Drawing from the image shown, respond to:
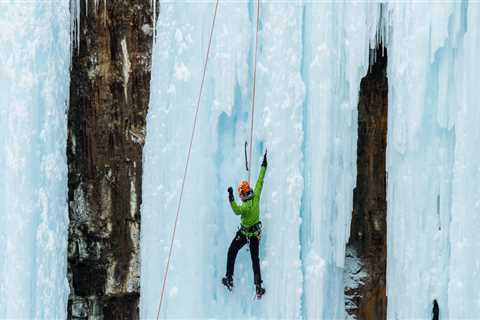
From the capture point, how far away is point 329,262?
6.46m

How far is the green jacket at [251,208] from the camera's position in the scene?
6.00m

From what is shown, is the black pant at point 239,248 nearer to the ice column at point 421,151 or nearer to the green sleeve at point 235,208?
the green sleeve at point 235,208

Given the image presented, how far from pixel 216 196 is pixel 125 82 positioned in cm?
123

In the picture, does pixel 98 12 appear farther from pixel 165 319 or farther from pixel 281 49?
pixel 165 319

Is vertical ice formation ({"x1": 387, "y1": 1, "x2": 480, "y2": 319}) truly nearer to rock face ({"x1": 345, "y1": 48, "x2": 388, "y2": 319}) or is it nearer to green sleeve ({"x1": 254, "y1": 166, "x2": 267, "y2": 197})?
rock face ({"x1": 345, "y1": 48, "x2": 388, "y2": 319})

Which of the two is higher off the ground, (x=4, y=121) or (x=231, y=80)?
(x=231, y=80)

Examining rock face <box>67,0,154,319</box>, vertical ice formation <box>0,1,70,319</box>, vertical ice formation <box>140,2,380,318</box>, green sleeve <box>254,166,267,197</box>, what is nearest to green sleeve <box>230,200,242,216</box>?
green sleeve <box>254,166,267,197</box>

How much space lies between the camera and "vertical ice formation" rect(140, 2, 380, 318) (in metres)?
6.36

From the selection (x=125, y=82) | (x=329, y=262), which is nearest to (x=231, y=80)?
(x=125, y=82)

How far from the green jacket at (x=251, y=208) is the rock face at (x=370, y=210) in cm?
94

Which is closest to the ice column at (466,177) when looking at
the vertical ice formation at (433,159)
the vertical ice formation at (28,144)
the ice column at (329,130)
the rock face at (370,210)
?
the vertical ice formation at (433,159)

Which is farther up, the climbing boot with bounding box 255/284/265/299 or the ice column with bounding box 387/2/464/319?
the ice column with bounding box 387/2/464/319

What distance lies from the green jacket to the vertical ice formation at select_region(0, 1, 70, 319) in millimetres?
1609

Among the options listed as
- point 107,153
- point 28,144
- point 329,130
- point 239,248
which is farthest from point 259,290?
point 28,144
